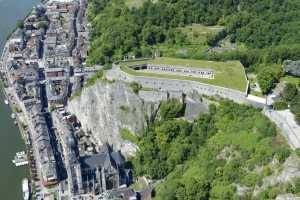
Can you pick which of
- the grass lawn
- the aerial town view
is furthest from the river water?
the grass lawn

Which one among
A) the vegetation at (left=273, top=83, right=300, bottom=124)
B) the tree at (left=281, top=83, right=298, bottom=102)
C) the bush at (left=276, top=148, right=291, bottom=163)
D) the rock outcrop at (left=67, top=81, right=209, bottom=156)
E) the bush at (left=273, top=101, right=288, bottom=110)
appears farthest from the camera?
the rock outcrop at (left=67, top=81, right=209, bottom=156)

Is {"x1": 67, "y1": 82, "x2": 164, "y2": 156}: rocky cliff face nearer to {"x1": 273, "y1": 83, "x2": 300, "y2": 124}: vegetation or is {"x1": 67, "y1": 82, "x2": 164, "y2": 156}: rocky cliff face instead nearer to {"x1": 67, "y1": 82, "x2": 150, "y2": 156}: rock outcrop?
{"x1": 67, "y1": 82, "x2": 150, "y2": 156}: rock outcrop

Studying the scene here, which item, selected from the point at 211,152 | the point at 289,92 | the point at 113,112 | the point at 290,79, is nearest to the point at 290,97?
the point at 289,92

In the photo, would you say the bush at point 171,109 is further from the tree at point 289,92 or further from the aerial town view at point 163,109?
the tree at point 289,92

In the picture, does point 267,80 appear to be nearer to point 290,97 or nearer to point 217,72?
point 290,97

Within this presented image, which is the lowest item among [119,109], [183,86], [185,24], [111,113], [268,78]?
[111,113]

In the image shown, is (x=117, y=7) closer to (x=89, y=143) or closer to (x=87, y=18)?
(x=87, y=18)
